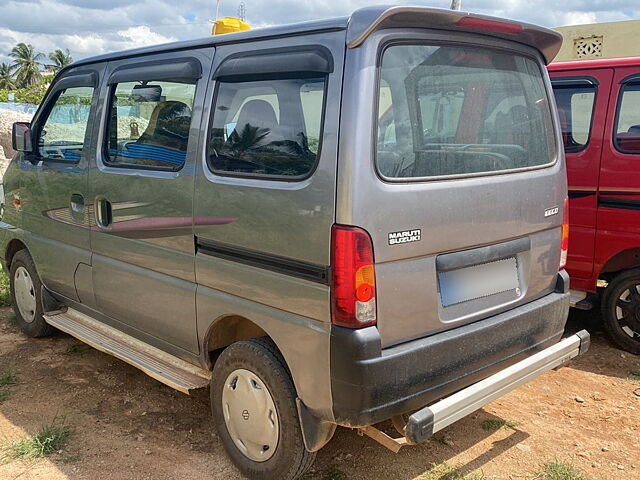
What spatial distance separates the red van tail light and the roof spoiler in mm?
777

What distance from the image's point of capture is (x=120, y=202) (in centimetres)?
373

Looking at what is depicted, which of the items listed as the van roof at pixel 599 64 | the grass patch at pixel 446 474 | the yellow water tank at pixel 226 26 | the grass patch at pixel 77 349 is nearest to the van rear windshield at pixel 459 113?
the yellow water tank at pixel 226 26

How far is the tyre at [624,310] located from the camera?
15.9 feet

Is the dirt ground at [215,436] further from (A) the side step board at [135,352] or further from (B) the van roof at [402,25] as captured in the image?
(B) the van roof at [402,25]

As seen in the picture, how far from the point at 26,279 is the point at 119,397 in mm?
1565

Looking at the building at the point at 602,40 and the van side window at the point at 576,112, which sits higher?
the building at the point at 602,40

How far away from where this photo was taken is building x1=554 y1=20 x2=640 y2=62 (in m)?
13.6

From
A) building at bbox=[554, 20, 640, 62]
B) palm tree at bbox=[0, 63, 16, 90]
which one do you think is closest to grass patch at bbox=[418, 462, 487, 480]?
building at bbox=[554, 20, 640, 62]

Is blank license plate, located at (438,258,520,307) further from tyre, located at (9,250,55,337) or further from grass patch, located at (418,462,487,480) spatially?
tyre, located at (9,250,55,337)

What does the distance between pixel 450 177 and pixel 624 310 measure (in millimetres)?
2960

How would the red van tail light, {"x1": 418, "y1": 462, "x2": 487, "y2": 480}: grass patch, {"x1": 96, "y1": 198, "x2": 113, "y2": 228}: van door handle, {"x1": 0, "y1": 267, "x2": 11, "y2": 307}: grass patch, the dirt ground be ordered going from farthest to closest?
1. {"x1": 0, "y1": 267, "x2": 11, "y2": 307}: grass patch
2. {"x1": 96, "y1": 198, "x2": 113, "y2": 228}: van door handle
3. the dirt ground
4. {"x1": 418, "y1": 462, "x2": 487, "y2": 480}: grass patch
5. the red van tail light

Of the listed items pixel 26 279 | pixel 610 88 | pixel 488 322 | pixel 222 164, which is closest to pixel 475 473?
pixel 488 322

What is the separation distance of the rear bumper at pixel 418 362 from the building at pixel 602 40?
1210cm

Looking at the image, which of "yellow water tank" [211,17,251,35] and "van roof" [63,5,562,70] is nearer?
"van roof" [63,5,562,70]
